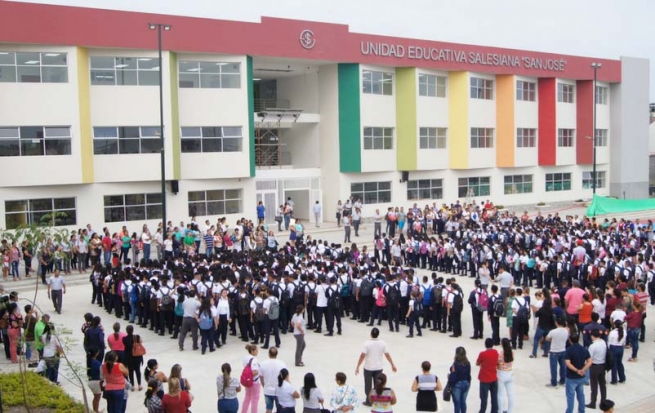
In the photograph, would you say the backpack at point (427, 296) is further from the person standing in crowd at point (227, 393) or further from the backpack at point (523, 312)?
the person standing in crowd at point (227, 393)

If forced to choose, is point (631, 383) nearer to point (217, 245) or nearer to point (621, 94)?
point (217, 245)

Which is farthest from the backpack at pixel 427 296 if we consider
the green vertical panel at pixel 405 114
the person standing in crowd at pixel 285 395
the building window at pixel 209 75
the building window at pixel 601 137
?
the building window at pixel 601 137

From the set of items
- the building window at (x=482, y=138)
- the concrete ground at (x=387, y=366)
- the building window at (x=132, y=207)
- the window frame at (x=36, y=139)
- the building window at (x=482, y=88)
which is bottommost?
the concrete ground at (x=387, y=366)

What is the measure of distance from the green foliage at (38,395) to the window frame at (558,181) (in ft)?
138

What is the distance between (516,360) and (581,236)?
34.7 feet

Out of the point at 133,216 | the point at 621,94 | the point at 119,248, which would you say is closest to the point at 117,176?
the point at 133,216

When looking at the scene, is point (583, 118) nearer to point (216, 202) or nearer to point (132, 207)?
point (216, 202)

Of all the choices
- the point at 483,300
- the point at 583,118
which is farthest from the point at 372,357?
the point at 583,118

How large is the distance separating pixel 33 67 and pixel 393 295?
19604 millimetres

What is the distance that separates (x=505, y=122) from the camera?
45.2 meters

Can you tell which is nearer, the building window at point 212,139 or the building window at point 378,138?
the building window at point 212,139

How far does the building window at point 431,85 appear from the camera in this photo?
134 feet

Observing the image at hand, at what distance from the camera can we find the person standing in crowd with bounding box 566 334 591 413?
11.3m

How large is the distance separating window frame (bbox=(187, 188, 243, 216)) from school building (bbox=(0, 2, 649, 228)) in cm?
7
